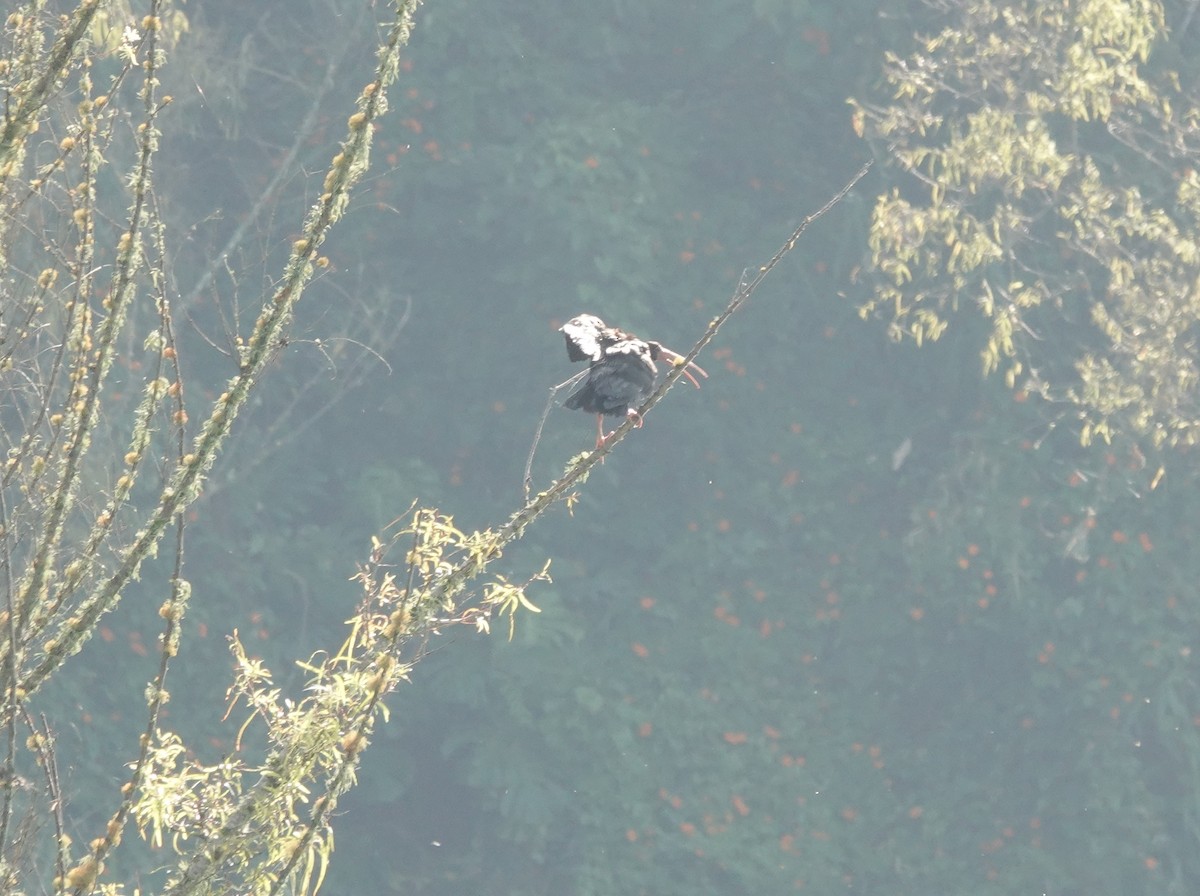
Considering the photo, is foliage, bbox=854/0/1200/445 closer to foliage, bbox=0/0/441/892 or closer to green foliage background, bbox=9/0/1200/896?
green foliage background, bbox=9/0/1200/896

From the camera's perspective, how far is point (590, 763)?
1187cm

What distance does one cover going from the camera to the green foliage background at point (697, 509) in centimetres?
1180

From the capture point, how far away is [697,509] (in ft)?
41.9

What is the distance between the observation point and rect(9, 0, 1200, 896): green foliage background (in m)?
11.8

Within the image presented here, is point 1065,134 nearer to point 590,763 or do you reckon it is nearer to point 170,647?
point 590,763

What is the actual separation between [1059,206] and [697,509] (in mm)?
3217

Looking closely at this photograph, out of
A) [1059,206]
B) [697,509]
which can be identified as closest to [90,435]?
[1059,206]

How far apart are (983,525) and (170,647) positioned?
9570mm

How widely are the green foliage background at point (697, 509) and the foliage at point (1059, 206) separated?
0.48ft

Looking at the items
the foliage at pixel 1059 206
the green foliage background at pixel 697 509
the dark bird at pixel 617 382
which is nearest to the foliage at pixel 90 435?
the dark bird at pixel 617 382

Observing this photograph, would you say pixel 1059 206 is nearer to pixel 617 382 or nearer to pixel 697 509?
pixel 697 509


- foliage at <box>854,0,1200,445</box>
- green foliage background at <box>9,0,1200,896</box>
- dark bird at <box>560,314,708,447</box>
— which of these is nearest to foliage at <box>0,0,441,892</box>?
dark bird at <box>560,314,708,447</box>

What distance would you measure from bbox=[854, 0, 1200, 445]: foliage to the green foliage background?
5.8 inches

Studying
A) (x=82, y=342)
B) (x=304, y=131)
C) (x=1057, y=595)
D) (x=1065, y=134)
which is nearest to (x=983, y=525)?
(x=1057, y=595)
